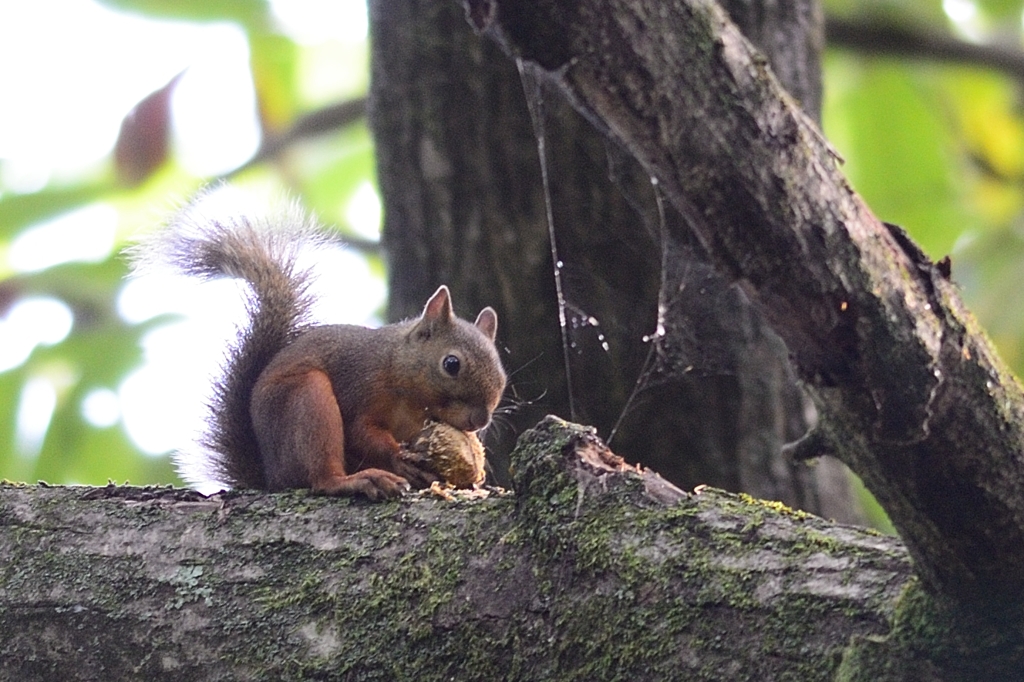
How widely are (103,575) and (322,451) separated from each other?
26.6 inches

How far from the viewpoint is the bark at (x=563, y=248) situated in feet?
12.5

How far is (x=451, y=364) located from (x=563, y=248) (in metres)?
0.66

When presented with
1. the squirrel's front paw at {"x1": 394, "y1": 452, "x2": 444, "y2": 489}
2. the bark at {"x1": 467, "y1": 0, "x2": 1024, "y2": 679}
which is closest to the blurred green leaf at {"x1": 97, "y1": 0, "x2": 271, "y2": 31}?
the squirrel's front paw at {"x1": 394, "y1": 452, "x2": 444, "y2": 489}

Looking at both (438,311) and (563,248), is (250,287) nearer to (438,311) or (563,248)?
(438,311)

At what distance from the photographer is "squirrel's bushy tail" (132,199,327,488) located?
123 inches

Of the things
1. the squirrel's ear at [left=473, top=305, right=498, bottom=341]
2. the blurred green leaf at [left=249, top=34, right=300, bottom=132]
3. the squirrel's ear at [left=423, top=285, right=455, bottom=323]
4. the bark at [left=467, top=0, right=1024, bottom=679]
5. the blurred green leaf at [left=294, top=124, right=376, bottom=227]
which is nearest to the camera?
the bark at [left=467, top=0, right=1024, bottom=679]

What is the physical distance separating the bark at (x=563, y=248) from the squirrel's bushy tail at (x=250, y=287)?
62 cm

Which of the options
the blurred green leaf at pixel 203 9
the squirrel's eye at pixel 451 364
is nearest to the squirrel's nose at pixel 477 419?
the squirrel's eye at pixel 451 364

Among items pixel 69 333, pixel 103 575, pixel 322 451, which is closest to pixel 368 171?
pixel 69 333

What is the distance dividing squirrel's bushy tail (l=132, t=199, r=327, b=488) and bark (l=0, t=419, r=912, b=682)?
2.67 ft

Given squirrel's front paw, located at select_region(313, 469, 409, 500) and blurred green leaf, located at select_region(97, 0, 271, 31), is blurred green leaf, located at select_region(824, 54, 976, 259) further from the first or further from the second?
squirrel's front paw, located at select_region(313, 469, 409, 500)

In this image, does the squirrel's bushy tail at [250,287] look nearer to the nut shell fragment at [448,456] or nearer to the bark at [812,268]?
the nut shell fragment at [448,456]

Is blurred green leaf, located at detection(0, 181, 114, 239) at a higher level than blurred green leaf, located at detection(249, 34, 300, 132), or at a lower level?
lower

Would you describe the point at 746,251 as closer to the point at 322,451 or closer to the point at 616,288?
the point at 322,451
